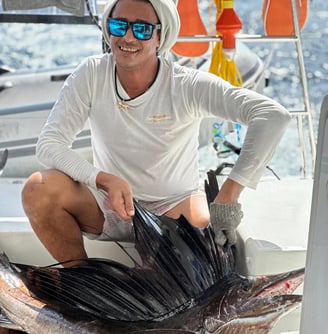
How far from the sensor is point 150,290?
8.45 ft

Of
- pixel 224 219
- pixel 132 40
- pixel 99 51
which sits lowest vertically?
pixel 99 51

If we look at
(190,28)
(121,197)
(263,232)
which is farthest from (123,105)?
(190,28)

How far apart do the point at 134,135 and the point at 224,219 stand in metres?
0.48

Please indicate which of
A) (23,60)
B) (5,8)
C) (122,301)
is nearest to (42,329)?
(122,301)

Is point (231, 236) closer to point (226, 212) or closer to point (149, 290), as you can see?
point (226, 212)

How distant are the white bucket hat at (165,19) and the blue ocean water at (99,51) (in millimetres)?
1724

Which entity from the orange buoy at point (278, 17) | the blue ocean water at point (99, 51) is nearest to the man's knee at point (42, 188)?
the orange buoy at point (278, 17)

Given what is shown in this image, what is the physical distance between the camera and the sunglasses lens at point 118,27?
9.05ft

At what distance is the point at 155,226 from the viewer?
2.64 metres

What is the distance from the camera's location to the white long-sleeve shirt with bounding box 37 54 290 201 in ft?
9.09

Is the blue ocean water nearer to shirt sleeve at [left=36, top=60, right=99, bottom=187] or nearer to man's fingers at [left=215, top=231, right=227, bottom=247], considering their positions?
shirt sleeve at [left=36, top=60, right=99, bottom=187]

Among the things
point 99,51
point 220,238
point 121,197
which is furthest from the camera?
point 99,51

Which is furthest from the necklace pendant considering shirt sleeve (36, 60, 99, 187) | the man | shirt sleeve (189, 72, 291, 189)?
shirt sleeve (189, 72, 291, 189)

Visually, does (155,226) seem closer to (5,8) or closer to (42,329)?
(42,329)
